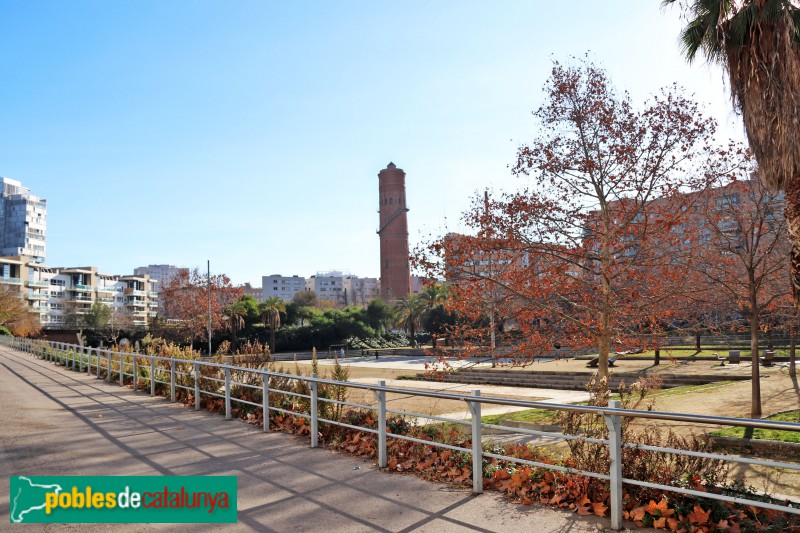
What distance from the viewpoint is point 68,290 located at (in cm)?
10762

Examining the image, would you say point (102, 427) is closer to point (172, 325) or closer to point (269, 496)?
point (269, 496)

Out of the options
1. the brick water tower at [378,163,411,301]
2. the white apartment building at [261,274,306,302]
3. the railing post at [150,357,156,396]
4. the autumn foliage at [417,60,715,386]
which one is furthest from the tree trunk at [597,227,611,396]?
the white apartment building at [261,274,306,302]

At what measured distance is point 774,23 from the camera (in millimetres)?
9695

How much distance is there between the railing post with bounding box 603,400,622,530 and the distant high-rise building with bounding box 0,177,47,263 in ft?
516

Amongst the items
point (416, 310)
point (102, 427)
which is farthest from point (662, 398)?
point (416, 310)

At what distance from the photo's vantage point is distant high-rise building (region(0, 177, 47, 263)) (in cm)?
14162

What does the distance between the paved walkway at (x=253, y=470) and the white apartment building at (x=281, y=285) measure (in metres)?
185

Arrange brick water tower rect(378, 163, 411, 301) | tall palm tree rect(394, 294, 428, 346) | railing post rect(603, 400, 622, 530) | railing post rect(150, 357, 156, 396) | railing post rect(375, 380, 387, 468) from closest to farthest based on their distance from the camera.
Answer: railing post rect(603, 400, 622, 530) → railing post rect(375, 380, 387, 468) → railing post rect(150, 357, 156, 396) → tall palm tree rect(394, 294, 428, 346) → brick water tower rect(378, 163, 411, 301)

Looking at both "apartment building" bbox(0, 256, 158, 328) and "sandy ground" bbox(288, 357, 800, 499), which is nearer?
"sandy ground" bbox(288, 357, 800, 499)

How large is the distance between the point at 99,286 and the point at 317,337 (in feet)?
221

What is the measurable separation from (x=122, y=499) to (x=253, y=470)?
58.8 inches

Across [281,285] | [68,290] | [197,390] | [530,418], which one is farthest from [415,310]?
[281,285]

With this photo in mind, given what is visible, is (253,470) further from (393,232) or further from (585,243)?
(393,232)

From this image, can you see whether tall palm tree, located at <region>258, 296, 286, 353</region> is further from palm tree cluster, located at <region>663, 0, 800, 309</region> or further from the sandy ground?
palm tree cluster, located at <region>663, 0, 800, 309</region>
